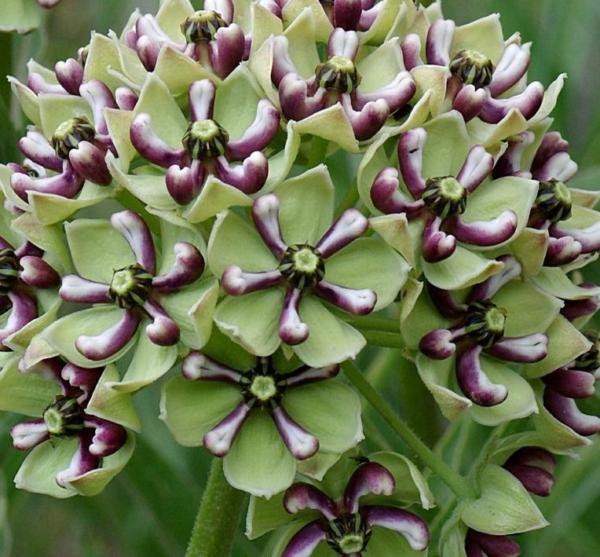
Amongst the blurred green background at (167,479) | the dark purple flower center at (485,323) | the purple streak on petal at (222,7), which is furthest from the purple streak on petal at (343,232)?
the blurred green background at (167,479)

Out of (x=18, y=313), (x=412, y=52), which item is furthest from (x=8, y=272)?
(x=412, y=52)

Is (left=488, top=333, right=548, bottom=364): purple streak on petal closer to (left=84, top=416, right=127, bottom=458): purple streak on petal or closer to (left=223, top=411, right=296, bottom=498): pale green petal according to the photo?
(left=223, top=411, right=296, bottom=498): pale green petal

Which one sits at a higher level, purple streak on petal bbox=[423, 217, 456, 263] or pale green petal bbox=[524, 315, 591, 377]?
purple streak on petal bbox=[423, 217, 456, 263]

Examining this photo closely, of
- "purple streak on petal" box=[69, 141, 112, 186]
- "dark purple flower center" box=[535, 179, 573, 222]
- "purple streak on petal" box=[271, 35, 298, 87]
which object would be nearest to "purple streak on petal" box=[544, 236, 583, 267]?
"dark purple flower center" box=[535, 179, 573, 222]

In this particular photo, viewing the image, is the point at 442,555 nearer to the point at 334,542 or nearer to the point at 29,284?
the point at 334,542

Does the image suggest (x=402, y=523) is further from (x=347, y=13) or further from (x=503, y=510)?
(x=347, y=13)

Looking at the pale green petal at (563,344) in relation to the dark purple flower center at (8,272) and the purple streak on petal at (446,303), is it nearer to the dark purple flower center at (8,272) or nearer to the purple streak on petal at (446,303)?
the purple streak on petal at (446,303)

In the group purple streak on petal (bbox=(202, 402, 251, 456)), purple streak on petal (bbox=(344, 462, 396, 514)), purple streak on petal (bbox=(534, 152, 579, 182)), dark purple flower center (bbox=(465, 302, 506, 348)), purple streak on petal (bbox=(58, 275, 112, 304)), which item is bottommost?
purple streak on petal (bbox=(344, 462, 396, 514))

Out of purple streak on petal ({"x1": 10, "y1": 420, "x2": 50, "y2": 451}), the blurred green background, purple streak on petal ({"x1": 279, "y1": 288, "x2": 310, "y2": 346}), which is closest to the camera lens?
purple streak on petal ({"x1": 279, "y1": 288, "x2": 310, "y2": 346})
